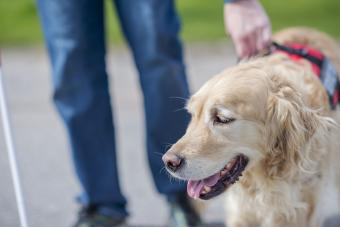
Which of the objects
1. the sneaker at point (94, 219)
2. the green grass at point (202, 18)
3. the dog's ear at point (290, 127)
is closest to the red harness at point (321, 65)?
Result: the dog's ear at point (290, 127)

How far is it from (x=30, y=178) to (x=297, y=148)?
2.42 metres

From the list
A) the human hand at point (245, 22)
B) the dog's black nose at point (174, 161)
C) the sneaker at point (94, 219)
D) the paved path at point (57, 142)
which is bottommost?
the paved path at point (57, 142)

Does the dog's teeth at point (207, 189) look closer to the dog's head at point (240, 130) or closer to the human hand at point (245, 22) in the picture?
the dog's head at point (240, 130)

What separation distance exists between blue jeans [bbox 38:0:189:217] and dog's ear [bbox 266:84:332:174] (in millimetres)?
803

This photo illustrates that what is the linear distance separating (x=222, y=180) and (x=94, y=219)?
1122 millimetres

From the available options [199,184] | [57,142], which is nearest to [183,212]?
[199,184]

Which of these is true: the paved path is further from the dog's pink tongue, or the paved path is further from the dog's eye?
the dog's eye

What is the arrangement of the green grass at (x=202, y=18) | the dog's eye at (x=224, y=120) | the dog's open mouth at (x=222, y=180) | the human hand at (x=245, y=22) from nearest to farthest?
the dog's eye at (x=224, y=120) < the dog's open mouth at (x=222, y=180) < the human hand at (x=245, y=22) < the green grass at (x=202, y=18)

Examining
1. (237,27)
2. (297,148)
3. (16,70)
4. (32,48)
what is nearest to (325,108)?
(297,148)

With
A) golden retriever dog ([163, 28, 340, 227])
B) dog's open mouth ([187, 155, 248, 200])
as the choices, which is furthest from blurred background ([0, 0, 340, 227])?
dog's open mouth ([187, 155, 248, 200])

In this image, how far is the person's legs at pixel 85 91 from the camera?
11.5 feet

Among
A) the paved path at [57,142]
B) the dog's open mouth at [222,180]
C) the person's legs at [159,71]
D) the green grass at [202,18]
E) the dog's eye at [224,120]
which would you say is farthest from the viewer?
the green grass at [202,18]

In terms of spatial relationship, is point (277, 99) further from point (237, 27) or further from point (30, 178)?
point (30, 178)

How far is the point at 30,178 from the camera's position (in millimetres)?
4773
